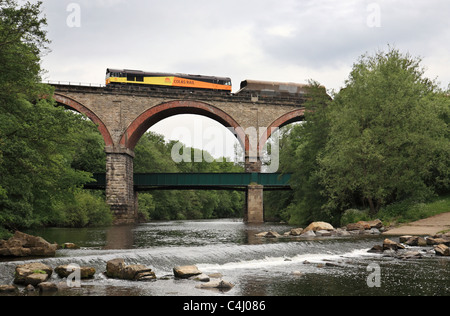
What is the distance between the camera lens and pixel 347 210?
2494 centimetres

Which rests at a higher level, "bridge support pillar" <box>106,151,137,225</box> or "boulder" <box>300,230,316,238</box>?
"bridge support pillar" <box>106,151,137,225</box>

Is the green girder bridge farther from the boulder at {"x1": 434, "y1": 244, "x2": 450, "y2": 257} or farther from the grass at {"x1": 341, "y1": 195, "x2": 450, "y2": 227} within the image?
the boulder at {"x1": 434, "y1": 244, "x2": 450, "y2": 257}

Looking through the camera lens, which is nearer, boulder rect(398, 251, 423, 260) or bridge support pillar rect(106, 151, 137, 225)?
boulder rect(398, 251, 423, 260)

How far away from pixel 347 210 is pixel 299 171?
5.24 meters

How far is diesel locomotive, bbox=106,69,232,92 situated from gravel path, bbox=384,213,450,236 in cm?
2220

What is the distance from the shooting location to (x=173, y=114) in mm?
39062

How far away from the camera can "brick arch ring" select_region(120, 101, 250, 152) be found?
35.8m

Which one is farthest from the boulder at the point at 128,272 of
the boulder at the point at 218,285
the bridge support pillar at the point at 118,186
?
the bridge support pillar at the point at 118,186

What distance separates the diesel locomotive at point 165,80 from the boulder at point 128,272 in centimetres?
2923

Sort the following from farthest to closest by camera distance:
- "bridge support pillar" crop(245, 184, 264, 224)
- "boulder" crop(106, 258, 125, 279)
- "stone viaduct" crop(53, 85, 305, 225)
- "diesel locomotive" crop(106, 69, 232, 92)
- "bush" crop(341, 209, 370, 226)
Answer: "diesel locomotive" crop(106, 69, 232, 92) < "bridge support pillar" crop(245, 184, 264, 224) < "stone viaduct" crop(53, 85, 305, 225) < "bush" crop(341, 209, 370, 226) < "boulder" crop(106, 258, 125, 279)

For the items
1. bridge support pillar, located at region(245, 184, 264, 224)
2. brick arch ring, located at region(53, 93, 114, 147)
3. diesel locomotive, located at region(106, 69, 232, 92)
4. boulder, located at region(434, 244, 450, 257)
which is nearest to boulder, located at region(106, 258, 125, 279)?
boulder, located at region(434, 244, 450, 257)

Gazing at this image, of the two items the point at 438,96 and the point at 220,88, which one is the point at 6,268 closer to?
the point at 438,96

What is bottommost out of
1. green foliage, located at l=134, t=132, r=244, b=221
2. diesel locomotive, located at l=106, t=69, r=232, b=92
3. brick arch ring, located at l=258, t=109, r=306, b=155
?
green foliage, located at l=134, t=132, r=244, b=221
